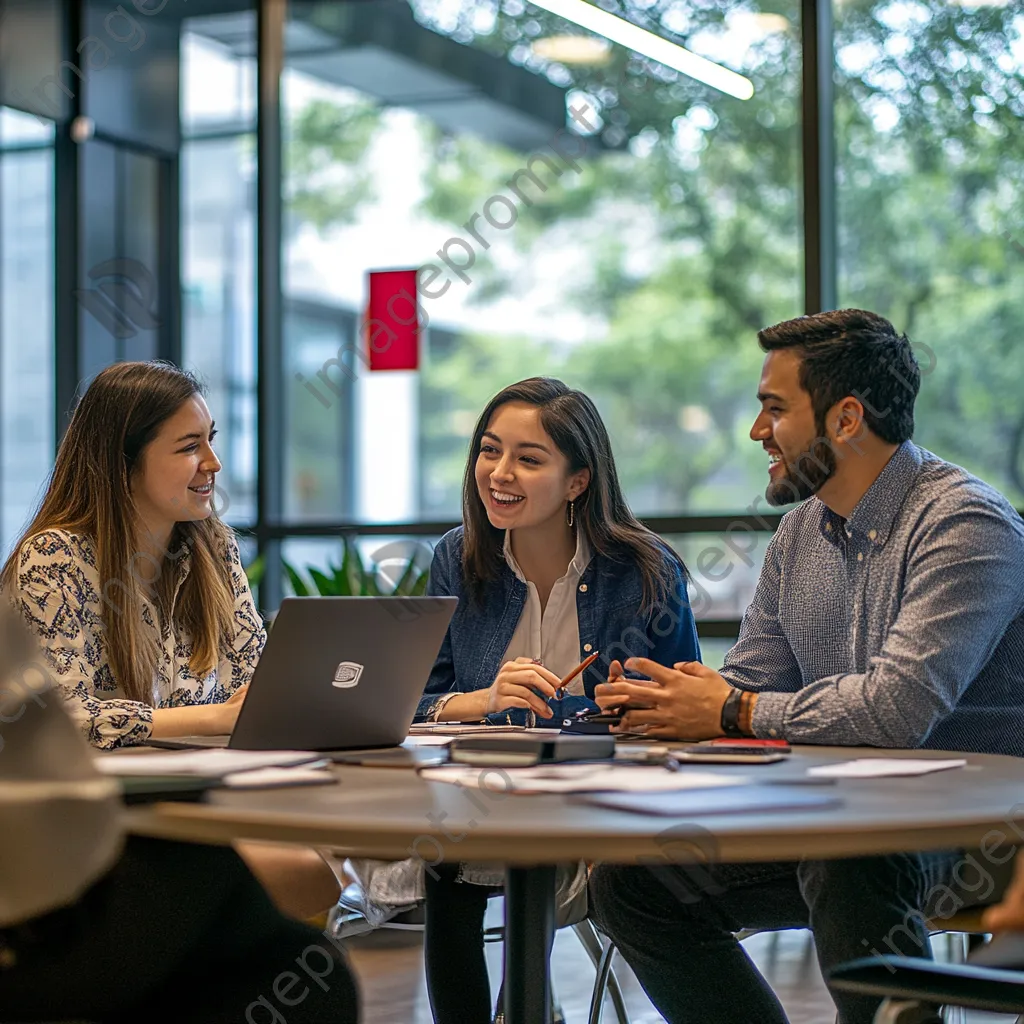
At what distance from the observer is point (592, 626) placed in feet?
8.47

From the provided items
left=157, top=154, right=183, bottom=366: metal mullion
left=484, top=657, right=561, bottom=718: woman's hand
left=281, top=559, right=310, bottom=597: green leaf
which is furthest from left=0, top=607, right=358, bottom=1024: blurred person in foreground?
left=157, top=154, right=183, bottom=366: metal mullion

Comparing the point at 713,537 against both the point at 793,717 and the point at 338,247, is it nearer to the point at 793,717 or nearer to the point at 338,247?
the point at 338,247

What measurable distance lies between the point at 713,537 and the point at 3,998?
3215 mm

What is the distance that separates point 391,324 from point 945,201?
1.95 meters

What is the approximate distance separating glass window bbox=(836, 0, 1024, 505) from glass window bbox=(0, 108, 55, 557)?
9.74 feet

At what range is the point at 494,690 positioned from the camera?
7.18ft

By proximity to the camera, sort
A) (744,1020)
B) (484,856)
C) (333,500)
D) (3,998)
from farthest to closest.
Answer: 1. (333,500)
2. (744,1020)
3. (3,998)
4. (484,856)

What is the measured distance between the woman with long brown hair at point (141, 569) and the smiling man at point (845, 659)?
0.71 metres

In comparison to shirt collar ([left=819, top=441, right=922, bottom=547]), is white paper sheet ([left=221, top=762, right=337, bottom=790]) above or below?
below

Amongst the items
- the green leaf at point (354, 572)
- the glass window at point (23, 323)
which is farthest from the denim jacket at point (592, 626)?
the glass window at point (23, 323)

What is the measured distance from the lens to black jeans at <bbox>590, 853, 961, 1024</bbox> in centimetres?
179

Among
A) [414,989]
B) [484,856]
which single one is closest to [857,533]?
[484,856]

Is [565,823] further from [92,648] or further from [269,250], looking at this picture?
[269,250]

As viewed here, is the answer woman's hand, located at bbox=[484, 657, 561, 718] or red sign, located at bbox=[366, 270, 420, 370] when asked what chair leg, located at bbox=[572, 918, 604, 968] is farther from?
red sign, located at bbox=[366, 270, 420, 370]
